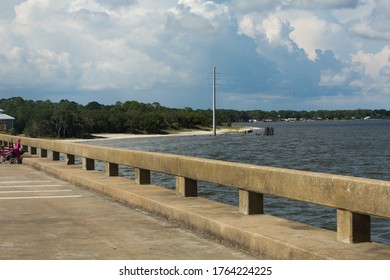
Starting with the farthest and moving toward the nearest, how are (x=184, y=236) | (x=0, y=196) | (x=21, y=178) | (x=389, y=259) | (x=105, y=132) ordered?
1. (x=105, y=132)
2. (x=21, y=178)
3. (x=0, y=196)
4. (x=184, y=236)
5. (x=389, y=259)

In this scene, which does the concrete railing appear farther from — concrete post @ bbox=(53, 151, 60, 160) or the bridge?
concrete post @ bbox=(53, 151, 60, 160)

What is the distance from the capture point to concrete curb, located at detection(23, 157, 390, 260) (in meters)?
7.14

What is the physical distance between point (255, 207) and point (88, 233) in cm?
245

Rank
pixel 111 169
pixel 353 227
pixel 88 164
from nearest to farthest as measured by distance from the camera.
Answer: pixel 353 227
pixel 111 169
pixel 88 164

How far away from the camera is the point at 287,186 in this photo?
8500 mm

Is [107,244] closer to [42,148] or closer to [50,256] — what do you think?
[50,256]

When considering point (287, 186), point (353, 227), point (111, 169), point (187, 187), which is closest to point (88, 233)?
point (187, 187)

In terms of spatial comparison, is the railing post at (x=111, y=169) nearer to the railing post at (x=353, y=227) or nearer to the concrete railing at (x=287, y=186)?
the concrete railing at (x=287, y=186)

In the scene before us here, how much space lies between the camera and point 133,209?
11867 millimetres

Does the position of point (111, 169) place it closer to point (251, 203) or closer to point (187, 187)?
point (187, 187)

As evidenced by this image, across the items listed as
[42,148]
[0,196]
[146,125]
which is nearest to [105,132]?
[146,125]

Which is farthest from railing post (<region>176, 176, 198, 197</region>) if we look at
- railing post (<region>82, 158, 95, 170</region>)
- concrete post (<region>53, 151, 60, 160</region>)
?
concrete post (<region>53, 151, 60, 160</region>)

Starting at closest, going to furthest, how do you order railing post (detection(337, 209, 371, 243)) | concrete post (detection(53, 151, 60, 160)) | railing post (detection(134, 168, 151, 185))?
railing post (detection(337, 209, 371, 243)) < railing post (detection(134, 168, 151, 185)) < concrete post (detection(53, 151, 60, 160))

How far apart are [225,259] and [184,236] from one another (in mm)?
1610
